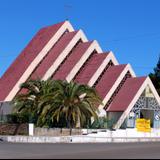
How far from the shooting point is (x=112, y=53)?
54625mm

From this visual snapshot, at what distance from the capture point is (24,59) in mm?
60031

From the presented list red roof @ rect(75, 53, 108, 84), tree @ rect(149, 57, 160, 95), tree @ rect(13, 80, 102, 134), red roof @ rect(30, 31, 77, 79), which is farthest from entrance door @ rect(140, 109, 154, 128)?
tree @ rect(149, 57, 160, 95)

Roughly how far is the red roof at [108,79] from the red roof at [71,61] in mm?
3530

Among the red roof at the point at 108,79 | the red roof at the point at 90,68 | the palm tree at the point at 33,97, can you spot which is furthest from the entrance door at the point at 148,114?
the palm tree at the point at 33,97

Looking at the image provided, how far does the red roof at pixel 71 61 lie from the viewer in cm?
5350

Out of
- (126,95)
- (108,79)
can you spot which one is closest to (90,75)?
(108,79)

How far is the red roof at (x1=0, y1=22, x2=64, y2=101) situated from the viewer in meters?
55.7

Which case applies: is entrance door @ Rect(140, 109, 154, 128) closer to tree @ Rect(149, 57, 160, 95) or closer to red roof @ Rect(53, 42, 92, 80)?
red roof @ Rect(53, 42, 92, 80)

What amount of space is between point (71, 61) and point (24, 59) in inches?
299

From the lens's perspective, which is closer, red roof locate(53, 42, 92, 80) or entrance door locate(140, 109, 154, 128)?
red roof locate(53, 42, 92, 80)

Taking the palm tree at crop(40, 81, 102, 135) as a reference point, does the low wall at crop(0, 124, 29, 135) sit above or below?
below

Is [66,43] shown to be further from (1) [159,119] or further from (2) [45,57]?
(1) [159,119]

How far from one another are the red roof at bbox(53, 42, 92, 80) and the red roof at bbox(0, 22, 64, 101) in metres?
4.04

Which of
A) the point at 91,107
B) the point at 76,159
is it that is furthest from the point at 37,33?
the point at 76,159
